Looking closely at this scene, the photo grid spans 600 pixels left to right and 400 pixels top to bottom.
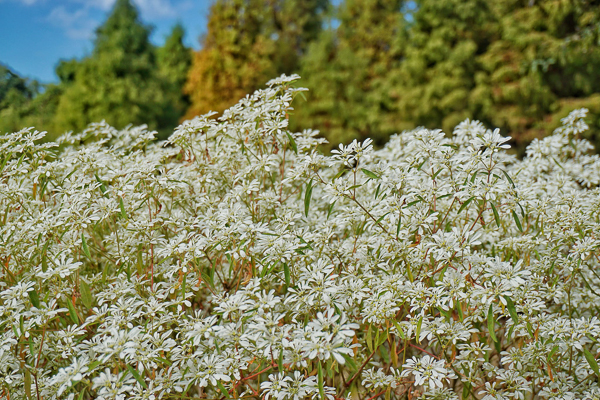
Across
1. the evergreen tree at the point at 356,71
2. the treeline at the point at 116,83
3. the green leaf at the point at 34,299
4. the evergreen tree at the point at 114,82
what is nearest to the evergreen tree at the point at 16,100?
the green leaf at the point at 34,299

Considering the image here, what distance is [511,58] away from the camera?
12703 millimetres

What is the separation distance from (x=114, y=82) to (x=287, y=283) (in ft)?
Answer: 45.6

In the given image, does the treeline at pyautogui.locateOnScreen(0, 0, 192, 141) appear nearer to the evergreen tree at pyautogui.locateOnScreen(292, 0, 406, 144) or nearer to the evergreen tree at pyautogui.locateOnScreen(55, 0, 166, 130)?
the evergreen tree at pyautogui.locateOnScreen(55, 0, 166, 130)

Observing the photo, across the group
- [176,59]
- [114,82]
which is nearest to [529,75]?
[114,82]

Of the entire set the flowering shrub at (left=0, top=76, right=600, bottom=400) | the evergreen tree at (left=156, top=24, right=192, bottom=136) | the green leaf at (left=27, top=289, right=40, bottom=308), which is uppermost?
the evergreen tree at (left=156, top=24, right=192, bottom=136)

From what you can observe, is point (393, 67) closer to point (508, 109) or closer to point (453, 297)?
point (508, 109)

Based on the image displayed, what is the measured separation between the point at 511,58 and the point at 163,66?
16153mm

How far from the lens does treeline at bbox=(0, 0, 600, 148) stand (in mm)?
12438

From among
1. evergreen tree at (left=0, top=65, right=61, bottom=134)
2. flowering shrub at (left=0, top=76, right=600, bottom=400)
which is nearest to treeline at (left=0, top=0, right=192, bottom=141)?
evergreen tree at (left=0, top=65, right=61, bottom=134)

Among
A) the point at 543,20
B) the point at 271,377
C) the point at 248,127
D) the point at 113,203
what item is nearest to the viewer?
the point at 271,377

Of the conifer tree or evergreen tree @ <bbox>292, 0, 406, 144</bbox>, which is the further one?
evergreen tree @ <bbox>292, 0, 406, 144</bbox>

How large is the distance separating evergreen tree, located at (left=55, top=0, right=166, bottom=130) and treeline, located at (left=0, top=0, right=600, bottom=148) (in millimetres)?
39

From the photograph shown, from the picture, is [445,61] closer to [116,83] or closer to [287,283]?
[116,83]

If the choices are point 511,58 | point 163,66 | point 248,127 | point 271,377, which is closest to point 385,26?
point 511,58
